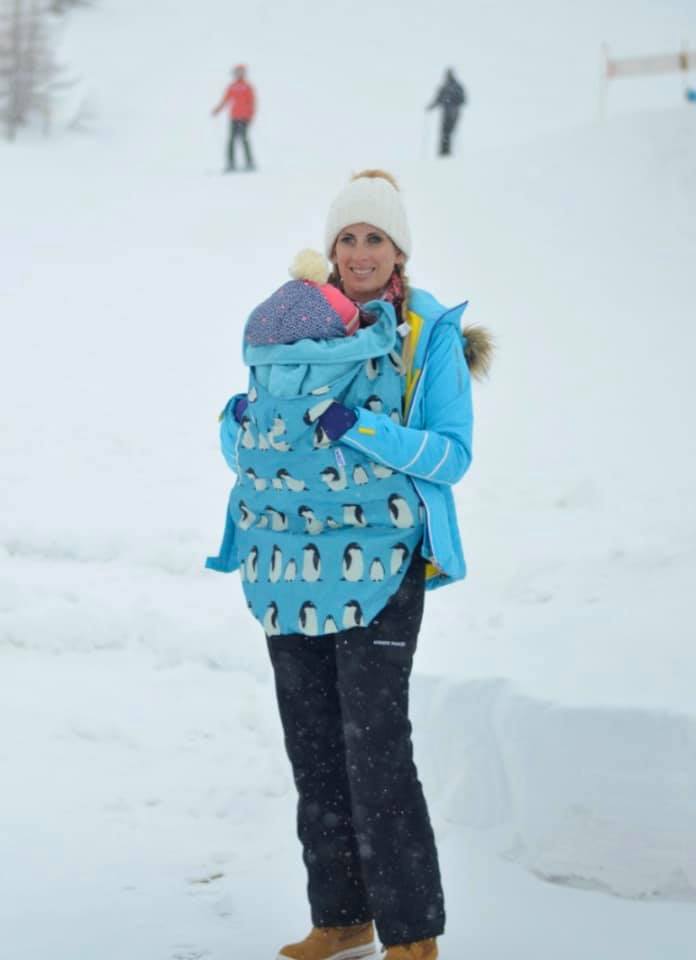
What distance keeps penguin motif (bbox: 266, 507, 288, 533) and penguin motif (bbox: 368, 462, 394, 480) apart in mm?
247

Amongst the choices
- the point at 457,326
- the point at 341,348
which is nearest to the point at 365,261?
the point at 457,326

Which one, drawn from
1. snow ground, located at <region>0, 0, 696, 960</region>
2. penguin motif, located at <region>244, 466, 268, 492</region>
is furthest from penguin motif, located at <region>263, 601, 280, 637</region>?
snow ground, located at <region>0, 0, 696, 960</region>

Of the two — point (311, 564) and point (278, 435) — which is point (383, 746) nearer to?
point (311, 564)

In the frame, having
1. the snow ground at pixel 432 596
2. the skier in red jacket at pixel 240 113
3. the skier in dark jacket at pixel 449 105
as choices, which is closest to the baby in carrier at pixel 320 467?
the snow ground at pixel 432 596

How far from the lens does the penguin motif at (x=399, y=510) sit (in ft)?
10.0

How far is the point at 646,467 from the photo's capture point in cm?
945

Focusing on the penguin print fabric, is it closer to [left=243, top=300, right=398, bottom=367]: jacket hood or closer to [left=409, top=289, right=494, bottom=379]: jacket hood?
[left=243, top=300, right=398, bottom=367]: jacket hood

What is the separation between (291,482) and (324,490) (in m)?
0.08

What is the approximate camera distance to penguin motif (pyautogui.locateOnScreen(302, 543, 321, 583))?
308 centimetres

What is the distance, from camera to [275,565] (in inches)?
124

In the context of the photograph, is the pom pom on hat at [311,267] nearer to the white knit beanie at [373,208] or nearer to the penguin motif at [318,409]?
the white knit beanie at [373,208]

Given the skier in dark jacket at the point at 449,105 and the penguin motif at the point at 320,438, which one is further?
the skier in dark jacket at the point at 449,105

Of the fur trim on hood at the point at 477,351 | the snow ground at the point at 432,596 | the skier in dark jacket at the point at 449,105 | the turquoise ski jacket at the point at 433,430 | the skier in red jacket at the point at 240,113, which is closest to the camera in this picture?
the turquoise ski jacket at the point at 433,430

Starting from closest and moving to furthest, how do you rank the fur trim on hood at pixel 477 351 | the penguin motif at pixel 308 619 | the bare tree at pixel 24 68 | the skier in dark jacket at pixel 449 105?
1. the penguin motif at pixel 308 619
2. the fur trim on hood at pixel 477 351
3. the skier in dark jacket at pixel 449 105
4. the bare tree at pixel 24 68
